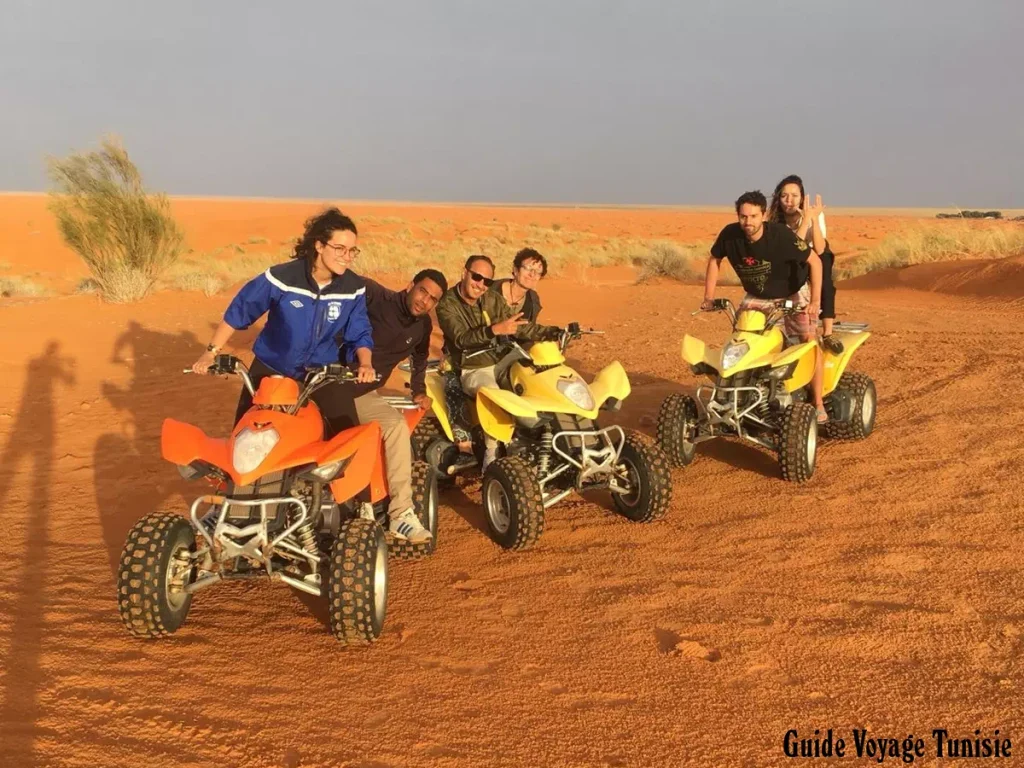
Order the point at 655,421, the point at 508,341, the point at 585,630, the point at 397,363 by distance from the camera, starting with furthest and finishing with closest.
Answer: the point at 655,421
the point at 508,341
the point at 397,363
the point at 585,630

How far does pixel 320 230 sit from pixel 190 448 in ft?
4.28

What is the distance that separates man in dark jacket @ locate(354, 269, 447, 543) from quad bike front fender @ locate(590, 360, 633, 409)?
1133 mm

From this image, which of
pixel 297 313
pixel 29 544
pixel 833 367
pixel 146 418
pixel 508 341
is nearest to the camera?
pixel 297 313

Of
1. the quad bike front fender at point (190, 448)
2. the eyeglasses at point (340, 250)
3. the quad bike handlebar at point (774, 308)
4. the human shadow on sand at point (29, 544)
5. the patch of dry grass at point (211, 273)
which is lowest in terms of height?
the human shadow on sand at point (29, 544)

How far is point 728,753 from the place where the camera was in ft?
9.67

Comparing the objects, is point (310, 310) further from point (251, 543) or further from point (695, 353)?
point (695, 353)

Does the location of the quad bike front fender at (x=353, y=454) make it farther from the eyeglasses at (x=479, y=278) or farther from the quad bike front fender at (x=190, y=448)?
the eyeglasses at (x=479, y=278)

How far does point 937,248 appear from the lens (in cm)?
2214

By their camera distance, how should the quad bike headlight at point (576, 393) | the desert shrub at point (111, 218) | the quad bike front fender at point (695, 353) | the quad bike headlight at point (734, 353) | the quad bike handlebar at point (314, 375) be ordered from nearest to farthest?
the quad bike handlebar at point (314, 375) < the quad bike headlight at point (576, 393) < the quad bike headlight at point (734, 353) < the quad bike front fender at point (695, 353) < the desert shrub at point (111, 218)

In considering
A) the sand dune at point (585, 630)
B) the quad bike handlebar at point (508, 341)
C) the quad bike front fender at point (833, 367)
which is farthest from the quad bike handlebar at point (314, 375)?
the quad bike front fender at point (833, 367)

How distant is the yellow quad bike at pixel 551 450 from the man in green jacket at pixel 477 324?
127 millimetres

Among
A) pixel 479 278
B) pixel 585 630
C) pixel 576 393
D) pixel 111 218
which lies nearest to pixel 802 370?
pixel 576 393

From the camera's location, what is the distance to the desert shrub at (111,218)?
1889 cm

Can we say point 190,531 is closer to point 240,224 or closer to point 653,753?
point 653,753
